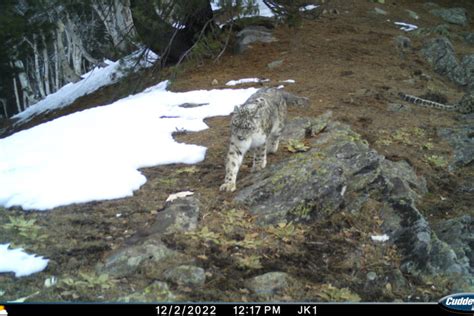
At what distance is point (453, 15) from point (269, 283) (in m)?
19.7

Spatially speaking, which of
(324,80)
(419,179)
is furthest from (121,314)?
(324,80)

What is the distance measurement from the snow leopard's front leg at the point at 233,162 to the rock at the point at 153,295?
2.59 meters

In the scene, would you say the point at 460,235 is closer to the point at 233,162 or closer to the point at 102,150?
the point at 233,162

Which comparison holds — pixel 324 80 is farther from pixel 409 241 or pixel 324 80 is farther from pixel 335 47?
pixel 409 241

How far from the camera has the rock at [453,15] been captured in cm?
2111

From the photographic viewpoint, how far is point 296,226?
648 centimetres

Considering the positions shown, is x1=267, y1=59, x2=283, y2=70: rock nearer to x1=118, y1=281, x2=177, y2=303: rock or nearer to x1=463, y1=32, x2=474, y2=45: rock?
x1=463, y1=32, x2=474, y2=45: rock

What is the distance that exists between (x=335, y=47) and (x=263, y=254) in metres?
11.4

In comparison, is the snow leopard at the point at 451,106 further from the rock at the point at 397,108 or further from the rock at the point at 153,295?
the rock at the point at 153,295

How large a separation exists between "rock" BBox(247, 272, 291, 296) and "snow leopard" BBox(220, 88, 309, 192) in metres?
2.24

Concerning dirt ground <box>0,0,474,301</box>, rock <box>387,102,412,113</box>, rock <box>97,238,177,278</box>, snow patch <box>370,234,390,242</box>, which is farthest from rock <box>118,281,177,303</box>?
rock <box>387,102,412,113</box>

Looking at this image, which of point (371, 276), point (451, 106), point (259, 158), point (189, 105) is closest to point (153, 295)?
point (371, 276)

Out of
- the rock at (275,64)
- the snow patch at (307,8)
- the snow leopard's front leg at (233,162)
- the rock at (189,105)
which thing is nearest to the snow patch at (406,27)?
the snow patch at (307,8)

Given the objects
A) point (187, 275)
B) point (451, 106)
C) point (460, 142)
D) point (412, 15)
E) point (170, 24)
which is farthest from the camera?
point (412, 15)
